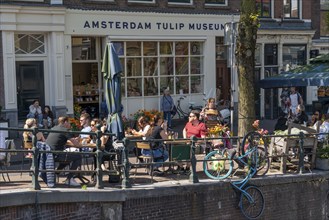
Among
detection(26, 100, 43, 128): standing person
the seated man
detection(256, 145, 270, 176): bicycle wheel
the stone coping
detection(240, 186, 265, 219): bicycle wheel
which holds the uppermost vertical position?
detection(26, 100, 43, 128): standing person

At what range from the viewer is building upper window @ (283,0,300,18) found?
24.9 meters

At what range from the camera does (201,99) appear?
72.2ft

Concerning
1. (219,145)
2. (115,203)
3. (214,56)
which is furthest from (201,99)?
(115,203)

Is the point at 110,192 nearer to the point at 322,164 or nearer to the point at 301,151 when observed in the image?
the point at 301,151

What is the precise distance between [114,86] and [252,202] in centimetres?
342

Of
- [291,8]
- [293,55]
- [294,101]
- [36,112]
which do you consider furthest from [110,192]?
[291,8]

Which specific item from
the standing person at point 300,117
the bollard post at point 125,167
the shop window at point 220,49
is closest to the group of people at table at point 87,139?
the bollard post at point 125,167

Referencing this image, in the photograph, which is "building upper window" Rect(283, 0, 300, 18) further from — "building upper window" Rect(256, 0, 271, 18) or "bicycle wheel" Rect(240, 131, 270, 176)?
"bicycle wheel" Rect(240, 131, 270, 176)

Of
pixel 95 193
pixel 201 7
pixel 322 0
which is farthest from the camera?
pixel 322 0

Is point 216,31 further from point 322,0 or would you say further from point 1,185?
point 1,185

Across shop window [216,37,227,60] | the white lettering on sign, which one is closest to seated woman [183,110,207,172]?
the white lettering on sign

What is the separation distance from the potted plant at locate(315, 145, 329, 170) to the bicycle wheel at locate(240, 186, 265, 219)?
1804 mm

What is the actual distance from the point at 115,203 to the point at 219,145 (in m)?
3.39

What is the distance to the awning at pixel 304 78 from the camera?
47.2 ft
